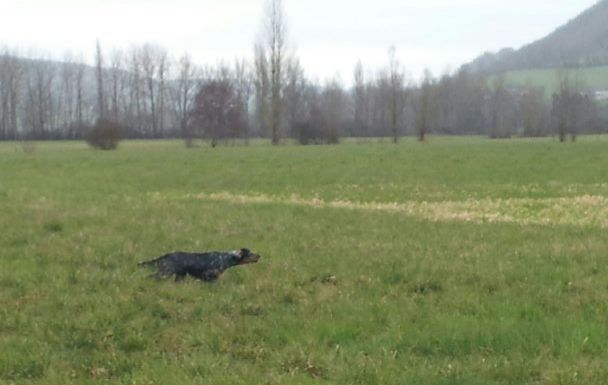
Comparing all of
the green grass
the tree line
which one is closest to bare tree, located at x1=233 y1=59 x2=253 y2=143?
the tree line

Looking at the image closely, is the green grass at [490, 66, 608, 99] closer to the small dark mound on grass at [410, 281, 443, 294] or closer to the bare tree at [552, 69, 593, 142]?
the bare tree at [552, 69, 593, 142]

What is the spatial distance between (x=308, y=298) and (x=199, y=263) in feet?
5.60

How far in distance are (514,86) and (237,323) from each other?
448 ft

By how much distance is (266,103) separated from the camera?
86.0 meters

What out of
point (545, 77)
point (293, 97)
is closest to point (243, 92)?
point (293, 97)

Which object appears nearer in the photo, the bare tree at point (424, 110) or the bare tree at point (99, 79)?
the bare tree at point (424, 110)

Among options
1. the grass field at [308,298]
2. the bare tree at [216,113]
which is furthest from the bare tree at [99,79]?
the grass field at [308,298]

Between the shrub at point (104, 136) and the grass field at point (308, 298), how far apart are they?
53.5 m

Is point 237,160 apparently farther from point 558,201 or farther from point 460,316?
point 460,316

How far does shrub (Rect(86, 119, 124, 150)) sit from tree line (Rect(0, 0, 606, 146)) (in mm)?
1742

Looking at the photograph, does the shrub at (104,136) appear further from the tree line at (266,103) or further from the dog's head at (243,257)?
the dog's head at (243,257)

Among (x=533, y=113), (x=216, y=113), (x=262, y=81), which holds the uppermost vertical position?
(x=262, y=81)

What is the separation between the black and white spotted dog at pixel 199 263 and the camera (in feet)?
28.6

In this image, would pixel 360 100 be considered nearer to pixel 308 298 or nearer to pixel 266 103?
pixel 266 103
